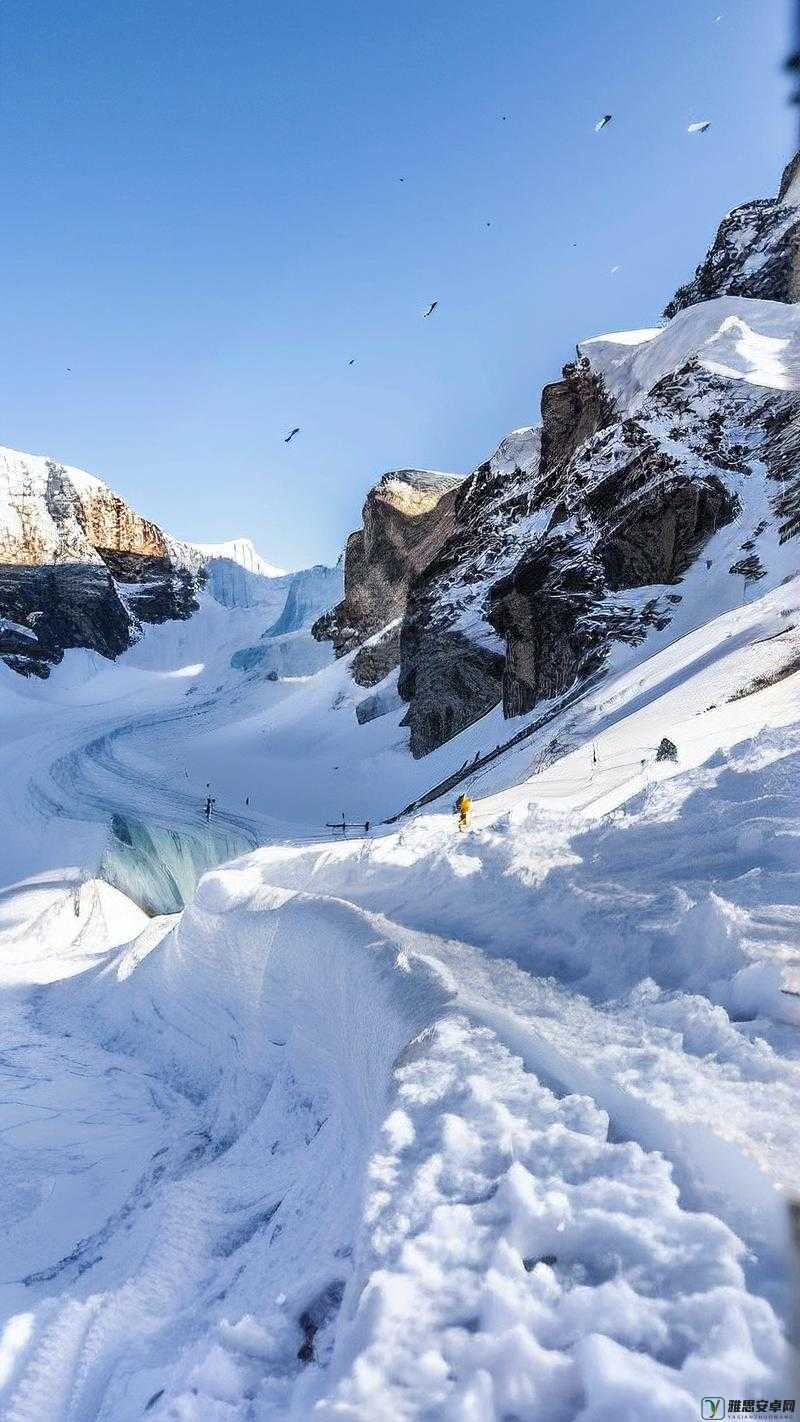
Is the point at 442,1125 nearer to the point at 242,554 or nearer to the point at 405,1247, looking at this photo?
the point at 405,1247

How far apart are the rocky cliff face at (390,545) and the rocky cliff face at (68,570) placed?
Answer: 49.5m

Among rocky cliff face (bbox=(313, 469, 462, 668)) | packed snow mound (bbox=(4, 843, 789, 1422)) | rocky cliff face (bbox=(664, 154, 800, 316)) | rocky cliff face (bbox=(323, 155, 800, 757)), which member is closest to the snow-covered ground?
packed snow mound (bbox=(4, 843, 789, 1422))

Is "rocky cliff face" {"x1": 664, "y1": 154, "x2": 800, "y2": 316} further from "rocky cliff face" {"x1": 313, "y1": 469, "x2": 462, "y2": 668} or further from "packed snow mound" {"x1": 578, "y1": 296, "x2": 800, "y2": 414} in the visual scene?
"rocky cliff face" {"x1": 313, "y1": 469, "x2": 462, "y2": 668}

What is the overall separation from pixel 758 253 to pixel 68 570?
97270 millimetres

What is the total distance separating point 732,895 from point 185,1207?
4.23 m

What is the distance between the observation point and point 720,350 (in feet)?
139

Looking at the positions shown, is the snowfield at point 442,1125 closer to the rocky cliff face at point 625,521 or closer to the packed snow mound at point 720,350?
the rocky cliff face at point 625,521

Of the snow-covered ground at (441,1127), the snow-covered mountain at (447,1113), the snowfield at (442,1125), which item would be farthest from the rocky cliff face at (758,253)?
the snow-covered ground at (441,1127)

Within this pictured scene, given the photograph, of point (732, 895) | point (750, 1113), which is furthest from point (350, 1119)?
point (732, 895)

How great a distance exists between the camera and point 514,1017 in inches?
173

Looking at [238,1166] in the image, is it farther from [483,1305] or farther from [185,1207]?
[483,1305]

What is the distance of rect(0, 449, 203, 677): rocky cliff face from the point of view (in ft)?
333

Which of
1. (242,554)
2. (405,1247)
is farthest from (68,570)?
(405,1247)

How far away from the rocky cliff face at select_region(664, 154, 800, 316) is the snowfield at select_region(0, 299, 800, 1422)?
57660 millimetres
